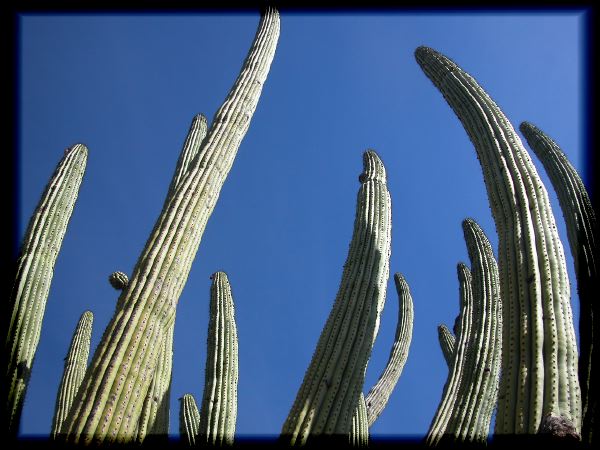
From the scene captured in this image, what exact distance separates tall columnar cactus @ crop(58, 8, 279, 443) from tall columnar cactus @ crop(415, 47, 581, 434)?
234 centimetres

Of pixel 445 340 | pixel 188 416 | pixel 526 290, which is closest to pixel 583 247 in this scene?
pixel 526 290

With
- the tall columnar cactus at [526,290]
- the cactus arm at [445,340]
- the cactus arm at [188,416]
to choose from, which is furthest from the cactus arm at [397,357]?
the tall columnar cactus at [526,290]

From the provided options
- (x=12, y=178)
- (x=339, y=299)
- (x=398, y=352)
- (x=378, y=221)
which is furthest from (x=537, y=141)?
(x=12, y=178)

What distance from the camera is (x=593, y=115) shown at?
3.89m

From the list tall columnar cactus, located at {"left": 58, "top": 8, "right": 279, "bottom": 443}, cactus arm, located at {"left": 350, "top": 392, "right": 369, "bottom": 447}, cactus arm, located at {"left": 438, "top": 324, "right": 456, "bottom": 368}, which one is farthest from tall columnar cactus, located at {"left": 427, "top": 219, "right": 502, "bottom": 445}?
tall columnar cactus, located at {"left": 58, "top": 8, "right": 279, "bottom": 443}

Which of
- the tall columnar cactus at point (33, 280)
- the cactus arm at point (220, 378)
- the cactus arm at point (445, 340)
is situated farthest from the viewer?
the cactus arm at point (445, 340)

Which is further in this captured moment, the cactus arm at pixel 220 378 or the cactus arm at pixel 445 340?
the cactus arm at pixel 445 340

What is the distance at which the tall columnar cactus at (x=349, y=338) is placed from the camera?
→ 483 cm

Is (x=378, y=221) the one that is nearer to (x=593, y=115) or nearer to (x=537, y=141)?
(x=537, y=141)

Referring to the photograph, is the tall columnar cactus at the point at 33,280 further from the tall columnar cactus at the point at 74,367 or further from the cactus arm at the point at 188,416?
Answer: the cactus arm at the point at 188,416

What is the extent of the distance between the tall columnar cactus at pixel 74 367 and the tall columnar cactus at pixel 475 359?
405 cm

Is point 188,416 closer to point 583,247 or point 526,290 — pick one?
→ point 526,290

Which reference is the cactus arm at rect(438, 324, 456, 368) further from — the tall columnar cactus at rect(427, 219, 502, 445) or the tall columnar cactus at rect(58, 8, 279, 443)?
the tall columnar cactus at rect(58, 8, 279, 443)

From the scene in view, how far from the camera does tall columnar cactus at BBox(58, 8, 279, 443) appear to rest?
3.96 m
